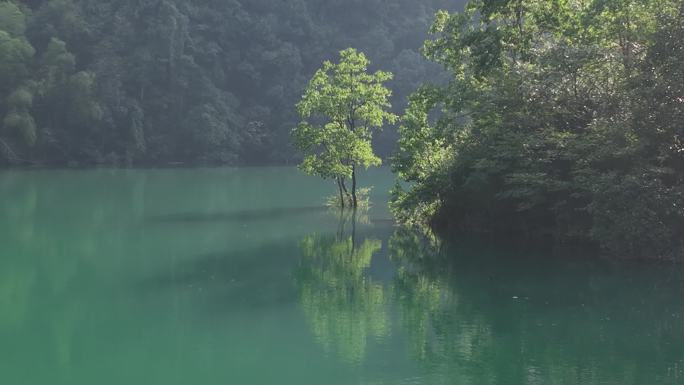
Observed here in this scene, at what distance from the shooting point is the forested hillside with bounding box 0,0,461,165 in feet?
204

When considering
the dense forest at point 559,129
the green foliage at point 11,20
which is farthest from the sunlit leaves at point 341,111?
the green foliage at point 11,20

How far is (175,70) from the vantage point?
231 feet

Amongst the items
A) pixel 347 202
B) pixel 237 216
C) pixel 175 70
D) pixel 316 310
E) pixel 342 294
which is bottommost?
pixel 316 310

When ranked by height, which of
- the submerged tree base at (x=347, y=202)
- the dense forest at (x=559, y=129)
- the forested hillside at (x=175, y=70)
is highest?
the forested hillside at (x=175, y=70)

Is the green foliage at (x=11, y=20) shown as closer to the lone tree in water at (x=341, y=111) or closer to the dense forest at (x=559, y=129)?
the lone tree in water at (x=341, y=111)

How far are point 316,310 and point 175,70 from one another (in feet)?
198

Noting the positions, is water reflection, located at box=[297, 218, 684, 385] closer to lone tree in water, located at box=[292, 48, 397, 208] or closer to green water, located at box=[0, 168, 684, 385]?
green water, located at box=[0, 168, 684, 385]

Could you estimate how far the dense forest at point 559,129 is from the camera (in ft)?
54.7

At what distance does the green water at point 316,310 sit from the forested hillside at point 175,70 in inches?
1579

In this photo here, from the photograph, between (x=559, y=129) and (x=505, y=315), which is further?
(x=559, y=129)

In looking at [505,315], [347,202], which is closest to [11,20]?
[347,202]

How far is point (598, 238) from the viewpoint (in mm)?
17703

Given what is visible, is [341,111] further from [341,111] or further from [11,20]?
[11,20]

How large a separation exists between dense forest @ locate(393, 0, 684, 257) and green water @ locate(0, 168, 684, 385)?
146cm
